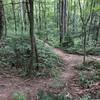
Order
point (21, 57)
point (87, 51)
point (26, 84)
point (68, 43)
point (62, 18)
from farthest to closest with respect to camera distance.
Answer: point (62, 18)
point (68, 43)
point (87, 51)
point (21, 57)
point (26, 84)

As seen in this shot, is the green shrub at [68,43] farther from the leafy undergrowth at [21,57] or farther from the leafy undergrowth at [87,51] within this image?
the leafy undergrowth at [21,57]

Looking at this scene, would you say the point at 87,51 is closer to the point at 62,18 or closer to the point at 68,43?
the point at 68,43

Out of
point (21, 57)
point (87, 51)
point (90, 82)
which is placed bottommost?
point (87, 51)

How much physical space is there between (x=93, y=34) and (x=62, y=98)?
15.7 metres

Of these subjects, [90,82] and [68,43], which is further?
[68,43]

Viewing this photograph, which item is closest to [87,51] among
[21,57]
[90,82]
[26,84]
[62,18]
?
[62,18]

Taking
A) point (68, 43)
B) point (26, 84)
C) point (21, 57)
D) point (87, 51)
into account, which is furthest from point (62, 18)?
point (26, 84)

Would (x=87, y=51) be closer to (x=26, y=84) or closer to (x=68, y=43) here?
(x=68, y=43)

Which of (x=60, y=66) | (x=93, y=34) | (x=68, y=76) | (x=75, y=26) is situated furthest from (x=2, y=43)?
(x=75, y=26)

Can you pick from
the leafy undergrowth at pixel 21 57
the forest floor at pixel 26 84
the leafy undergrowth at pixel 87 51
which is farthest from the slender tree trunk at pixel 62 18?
the forest floor at pixel 26 84

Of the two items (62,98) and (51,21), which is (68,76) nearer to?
(62,98)

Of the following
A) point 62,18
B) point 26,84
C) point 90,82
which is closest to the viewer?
point 26,84

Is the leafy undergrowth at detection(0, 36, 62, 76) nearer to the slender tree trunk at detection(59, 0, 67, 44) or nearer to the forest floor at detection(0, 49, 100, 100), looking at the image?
the forest floor at detection(0, 49, 100, 100)

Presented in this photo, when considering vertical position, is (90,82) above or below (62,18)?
below
